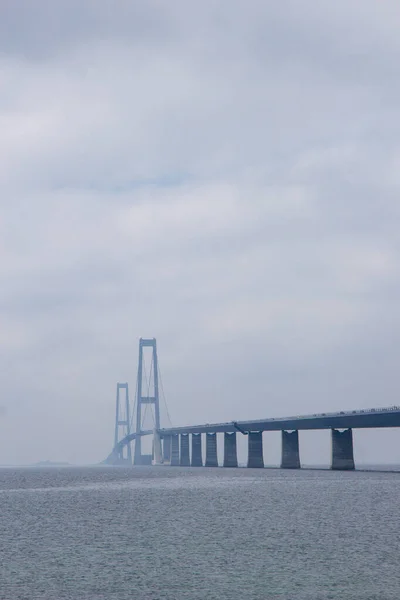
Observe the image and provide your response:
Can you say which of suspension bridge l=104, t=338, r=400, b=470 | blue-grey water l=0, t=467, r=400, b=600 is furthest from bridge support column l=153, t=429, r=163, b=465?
blue-grey water l=0, t=467, r=400, b=600

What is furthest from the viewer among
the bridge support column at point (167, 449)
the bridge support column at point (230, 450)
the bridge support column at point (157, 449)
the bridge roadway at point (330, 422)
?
the bridge support column at point (167, 449)

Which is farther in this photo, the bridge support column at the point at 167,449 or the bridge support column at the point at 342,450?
the bridge support column at the point at 167,449

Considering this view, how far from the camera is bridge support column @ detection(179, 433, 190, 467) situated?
179875mm

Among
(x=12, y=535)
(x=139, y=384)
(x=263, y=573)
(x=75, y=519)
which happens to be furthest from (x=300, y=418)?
(x=263, y=573)

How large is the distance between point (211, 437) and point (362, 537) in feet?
433

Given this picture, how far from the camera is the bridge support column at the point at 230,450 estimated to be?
16012cm

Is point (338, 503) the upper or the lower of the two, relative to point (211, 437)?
lower

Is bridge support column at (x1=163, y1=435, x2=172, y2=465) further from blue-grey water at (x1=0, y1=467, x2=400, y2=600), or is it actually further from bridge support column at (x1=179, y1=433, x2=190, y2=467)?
blue-grey water at (x1=0, y1=467, x2=400, y2=600)

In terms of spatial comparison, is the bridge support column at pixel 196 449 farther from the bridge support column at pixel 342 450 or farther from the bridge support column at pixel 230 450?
the bridge support column at pixel 342 450

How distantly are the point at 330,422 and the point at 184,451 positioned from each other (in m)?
73.2

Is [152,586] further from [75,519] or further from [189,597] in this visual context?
[75,519]

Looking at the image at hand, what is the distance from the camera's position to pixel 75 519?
47594 millimetres

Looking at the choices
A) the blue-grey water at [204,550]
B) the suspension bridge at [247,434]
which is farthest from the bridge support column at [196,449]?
the blue-grey water at [204,550]

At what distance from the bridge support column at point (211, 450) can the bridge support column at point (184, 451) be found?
36.9 ft
